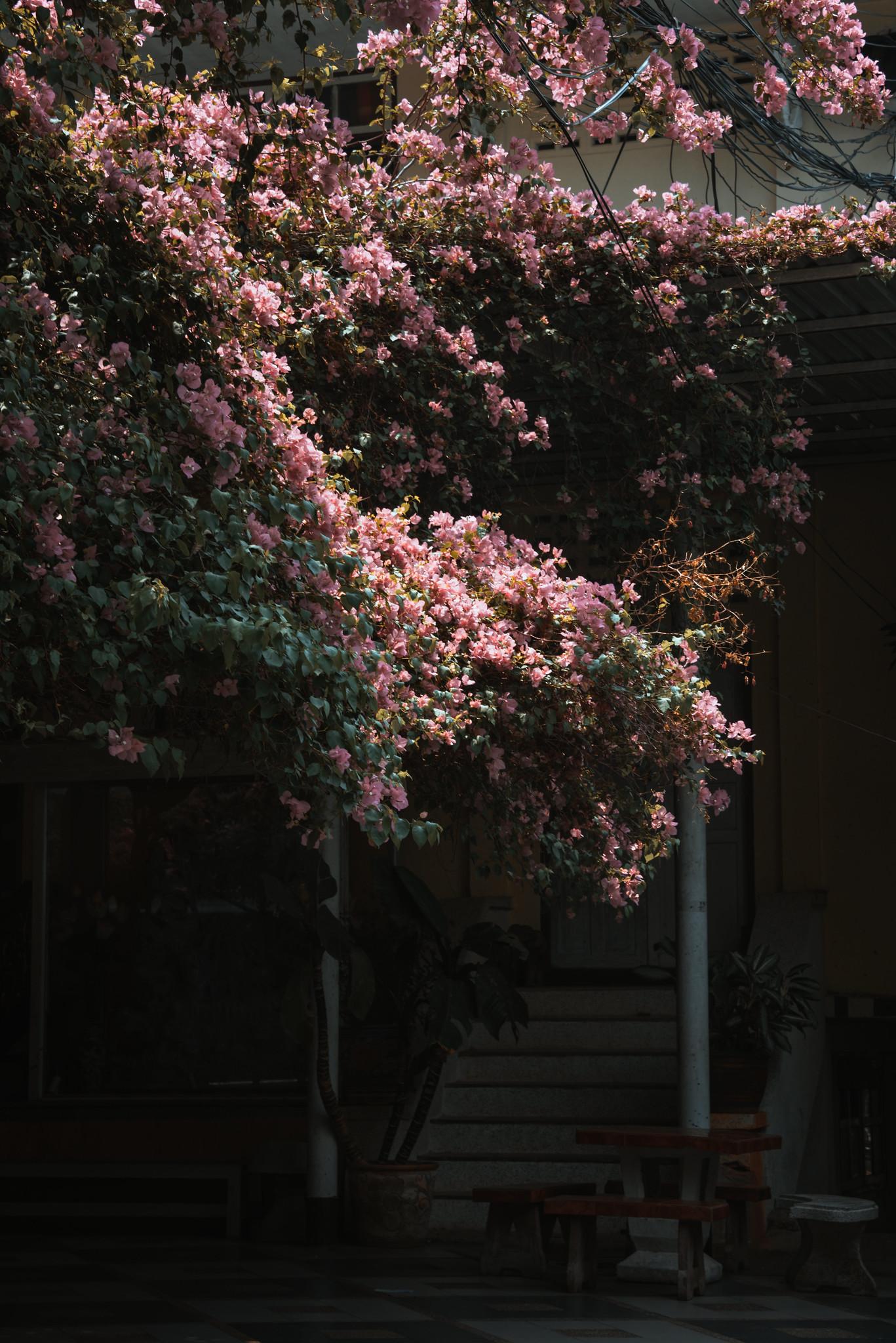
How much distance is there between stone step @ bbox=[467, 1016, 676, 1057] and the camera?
10.9 meters

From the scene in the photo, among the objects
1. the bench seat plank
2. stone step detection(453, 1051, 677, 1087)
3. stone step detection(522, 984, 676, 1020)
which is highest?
stone step detection(522, 984, 676, 1020)

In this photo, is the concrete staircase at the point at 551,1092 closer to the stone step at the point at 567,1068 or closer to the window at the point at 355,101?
the stone step at the point at 567,1068

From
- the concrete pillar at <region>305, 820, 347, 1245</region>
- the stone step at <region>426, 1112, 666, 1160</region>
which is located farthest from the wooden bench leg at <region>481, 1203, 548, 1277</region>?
the stone step at <region>426, 1112, 666, 1160</region>

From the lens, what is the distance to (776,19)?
7.23 metres

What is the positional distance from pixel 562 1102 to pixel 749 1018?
4.24 ft

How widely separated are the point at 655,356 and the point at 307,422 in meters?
2.80

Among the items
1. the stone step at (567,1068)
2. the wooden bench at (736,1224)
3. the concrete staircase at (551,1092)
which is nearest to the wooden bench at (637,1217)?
the wooden bench at (736,1224)

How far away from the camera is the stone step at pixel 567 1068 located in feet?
34.8

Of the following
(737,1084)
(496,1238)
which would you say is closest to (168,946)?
(496,1238)

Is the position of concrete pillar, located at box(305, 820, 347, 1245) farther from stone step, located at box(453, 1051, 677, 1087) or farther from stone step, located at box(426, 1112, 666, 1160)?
stone step, located at box(453, 1051, 677, 1087)

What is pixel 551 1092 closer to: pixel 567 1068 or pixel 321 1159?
pixel 567 1068

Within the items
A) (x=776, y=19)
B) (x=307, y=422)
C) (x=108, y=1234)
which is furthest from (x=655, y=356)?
(x=108, y=1234)

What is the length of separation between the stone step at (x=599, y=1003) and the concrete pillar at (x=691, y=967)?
227 centimetres

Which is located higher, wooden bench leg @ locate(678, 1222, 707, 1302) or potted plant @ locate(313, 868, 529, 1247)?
potted plant @ locate(313, 868, 529, 1247)
